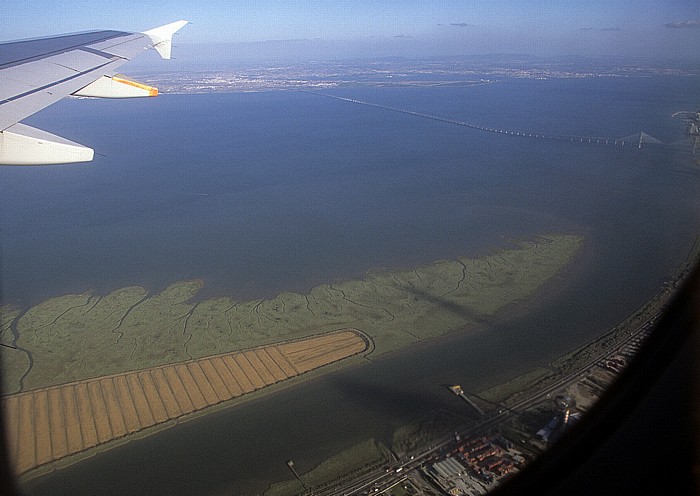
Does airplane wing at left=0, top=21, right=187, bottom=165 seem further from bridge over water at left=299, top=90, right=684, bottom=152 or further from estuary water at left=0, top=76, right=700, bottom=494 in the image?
bridge over water at left=299, top=90, right=684, bottom=152

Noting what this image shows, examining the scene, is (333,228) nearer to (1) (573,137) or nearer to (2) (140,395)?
(2) (140,395)

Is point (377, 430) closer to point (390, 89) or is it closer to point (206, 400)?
point (206, 400)

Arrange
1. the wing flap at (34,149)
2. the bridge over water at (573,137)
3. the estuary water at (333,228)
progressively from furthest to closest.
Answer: the bridge over water at (573,137) < the estuary water at (333,228) < the wing flap at (34,149)

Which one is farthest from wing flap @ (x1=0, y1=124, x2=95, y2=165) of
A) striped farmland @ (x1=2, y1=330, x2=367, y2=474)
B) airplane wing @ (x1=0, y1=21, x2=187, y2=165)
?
striped farmland @ (x1=2, y1=330, x2=367, y2=474)

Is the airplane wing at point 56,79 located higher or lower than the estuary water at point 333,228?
higher

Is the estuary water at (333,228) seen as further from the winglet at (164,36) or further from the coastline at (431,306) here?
the winglet at (164,36)

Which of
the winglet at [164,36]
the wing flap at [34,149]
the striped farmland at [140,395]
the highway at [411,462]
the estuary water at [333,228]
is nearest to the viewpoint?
the wing flap at [34,149]

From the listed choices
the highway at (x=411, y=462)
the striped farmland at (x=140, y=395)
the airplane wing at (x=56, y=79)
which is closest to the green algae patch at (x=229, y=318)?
the striped farmland at (x=140, y=395)

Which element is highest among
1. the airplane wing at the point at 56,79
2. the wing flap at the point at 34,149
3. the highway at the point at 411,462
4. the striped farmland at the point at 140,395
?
the airplane wing at the point at 56,79

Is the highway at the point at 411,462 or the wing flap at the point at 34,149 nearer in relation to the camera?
the wing flap at the point at 34,149

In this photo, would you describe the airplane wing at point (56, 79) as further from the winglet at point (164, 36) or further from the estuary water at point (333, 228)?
the estuary water at point (333, 228)
